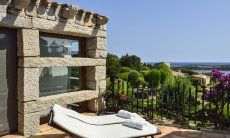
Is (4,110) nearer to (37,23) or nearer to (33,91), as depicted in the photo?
(33,91)

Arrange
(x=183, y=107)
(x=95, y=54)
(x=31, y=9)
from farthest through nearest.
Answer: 1. (x=95, y=54)
2. (x=183, y=107)
3. (x=31, y=9)

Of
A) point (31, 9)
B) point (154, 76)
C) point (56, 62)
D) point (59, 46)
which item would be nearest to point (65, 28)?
point (59, 46)

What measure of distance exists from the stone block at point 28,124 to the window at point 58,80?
78 cm

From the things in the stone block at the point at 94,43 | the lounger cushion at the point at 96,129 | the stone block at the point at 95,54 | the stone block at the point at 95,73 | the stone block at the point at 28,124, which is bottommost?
the stone block at the point at 28,124

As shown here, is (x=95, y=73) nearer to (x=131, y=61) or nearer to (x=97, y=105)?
(x=97, y=105)

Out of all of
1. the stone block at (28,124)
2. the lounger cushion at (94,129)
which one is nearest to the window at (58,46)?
the stone block at (28,124)

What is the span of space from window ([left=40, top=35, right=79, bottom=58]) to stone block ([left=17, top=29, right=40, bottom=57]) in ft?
2.01

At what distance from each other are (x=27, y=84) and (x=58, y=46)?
1.47m

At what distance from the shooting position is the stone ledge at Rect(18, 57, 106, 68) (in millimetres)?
5121

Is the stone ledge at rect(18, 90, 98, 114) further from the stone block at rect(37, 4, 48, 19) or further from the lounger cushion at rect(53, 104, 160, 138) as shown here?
the stone block at rect(37, 4, 48, 19)

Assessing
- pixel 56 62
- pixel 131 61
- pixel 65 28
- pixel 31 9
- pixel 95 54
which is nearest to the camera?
pixel 31 9

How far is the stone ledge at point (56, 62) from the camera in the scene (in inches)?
202

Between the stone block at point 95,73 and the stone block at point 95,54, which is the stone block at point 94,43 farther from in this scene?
the stone block at point 95,73

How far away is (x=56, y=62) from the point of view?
19.0ft
